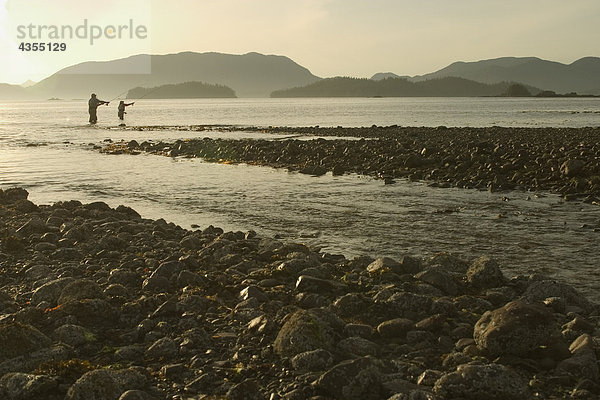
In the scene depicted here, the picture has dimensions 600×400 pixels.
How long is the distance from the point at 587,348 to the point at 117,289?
6152 mm

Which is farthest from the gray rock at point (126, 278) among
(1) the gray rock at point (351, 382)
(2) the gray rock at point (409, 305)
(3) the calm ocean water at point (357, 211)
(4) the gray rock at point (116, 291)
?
(1) the gray rock at point (351, 382)

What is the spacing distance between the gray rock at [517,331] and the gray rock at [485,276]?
215 centimetres

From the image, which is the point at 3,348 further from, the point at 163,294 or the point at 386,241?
the point at 386,241

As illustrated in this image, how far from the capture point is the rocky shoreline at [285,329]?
5.18m

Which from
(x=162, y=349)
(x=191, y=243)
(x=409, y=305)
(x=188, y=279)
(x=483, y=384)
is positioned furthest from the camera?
(x=191, y=243)

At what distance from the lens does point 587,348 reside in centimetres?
569

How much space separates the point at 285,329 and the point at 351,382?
4.12 feet

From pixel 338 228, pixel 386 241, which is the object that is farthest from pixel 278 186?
pixel 386 241

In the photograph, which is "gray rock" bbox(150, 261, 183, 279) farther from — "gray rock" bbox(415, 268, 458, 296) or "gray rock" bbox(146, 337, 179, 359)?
"gray rock" bbox(415, 268, 458, 296)

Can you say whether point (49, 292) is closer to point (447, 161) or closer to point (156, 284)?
point (156, 284)

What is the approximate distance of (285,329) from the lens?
20.2ft

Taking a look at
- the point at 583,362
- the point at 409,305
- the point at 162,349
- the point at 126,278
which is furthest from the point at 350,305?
the point at 126,278

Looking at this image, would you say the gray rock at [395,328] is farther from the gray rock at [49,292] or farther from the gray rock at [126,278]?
the gray rock at [49,292]

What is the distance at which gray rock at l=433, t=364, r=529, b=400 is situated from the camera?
16.1 ft
